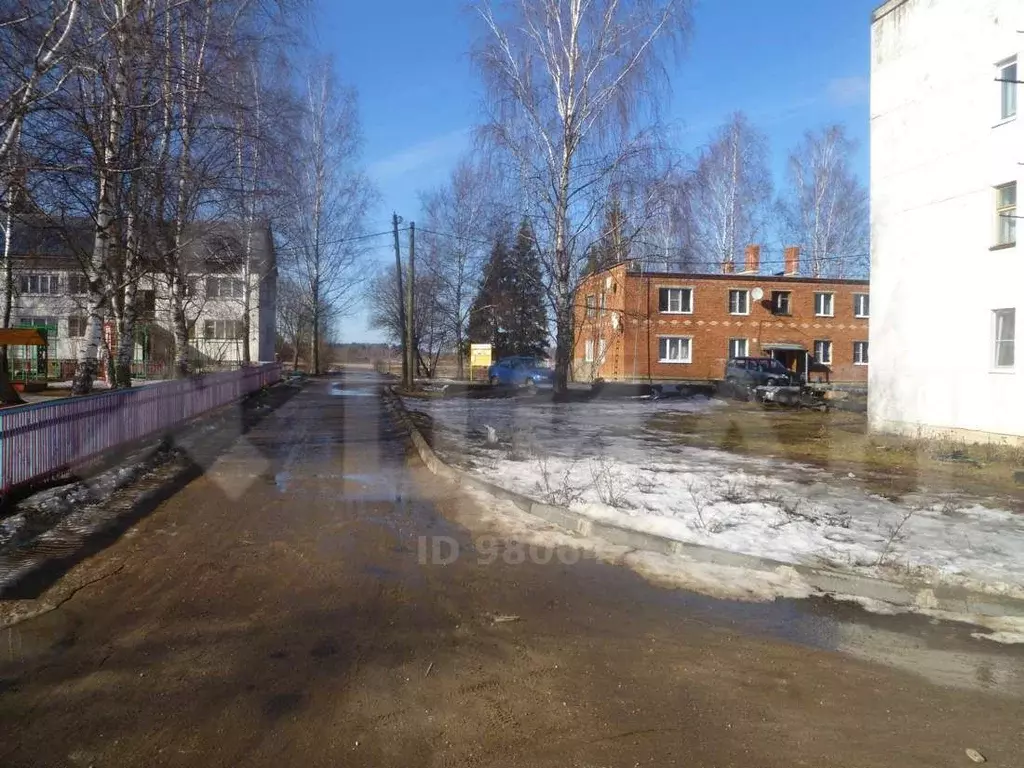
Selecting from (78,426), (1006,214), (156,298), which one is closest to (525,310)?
(156,298)

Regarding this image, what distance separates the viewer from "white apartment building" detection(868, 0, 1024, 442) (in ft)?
45.2

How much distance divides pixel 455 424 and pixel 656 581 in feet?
38.9

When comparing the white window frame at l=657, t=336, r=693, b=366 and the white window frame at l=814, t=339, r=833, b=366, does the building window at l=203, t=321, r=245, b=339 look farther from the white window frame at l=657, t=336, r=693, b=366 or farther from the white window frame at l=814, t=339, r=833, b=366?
the white window frame at l=814, t=339, r=833, b=366

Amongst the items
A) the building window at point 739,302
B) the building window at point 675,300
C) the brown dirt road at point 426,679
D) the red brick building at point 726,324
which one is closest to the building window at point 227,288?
the red brick building at point 726,324

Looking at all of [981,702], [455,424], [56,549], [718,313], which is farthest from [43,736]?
[718,313]

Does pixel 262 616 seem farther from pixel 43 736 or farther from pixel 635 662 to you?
pixel 635 662

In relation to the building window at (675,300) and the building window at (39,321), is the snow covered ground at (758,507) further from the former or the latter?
the building window at (39,321)

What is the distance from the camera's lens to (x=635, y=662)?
4375 mm

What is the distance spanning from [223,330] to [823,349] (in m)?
36.1

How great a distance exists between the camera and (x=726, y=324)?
40.0 meters

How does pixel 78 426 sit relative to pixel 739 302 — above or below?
below

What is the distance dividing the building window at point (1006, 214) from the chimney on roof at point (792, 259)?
2736cm

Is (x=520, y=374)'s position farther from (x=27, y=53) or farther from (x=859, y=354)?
(x=27, y=53)

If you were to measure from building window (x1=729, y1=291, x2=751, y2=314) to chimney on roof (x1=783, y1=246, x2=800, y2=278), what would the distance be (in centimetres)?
291
